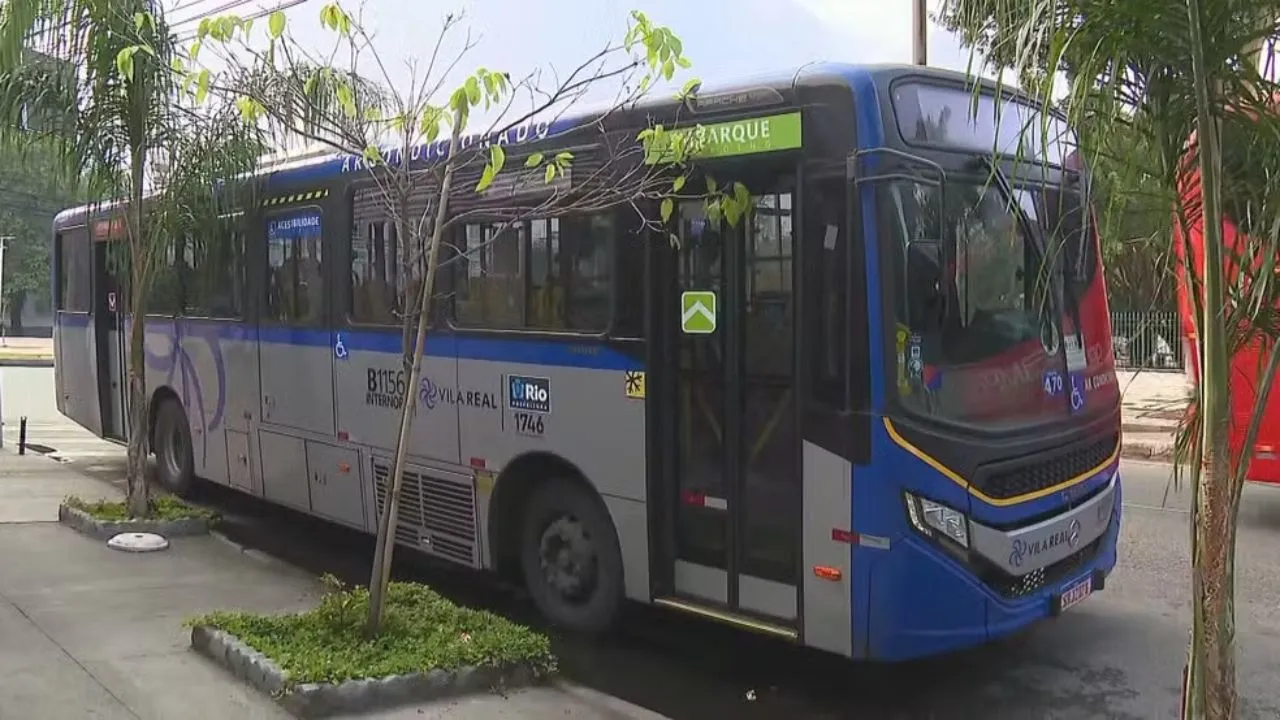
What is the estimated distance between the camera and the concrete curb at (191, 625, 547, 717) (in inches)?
200

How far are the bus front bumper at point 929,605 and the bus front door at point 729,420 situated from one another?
474mm

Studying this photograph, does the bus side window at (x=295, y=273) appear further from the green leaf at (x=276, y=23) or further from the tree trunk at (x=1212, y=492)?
the tree trunk at (x=1212, y=492)

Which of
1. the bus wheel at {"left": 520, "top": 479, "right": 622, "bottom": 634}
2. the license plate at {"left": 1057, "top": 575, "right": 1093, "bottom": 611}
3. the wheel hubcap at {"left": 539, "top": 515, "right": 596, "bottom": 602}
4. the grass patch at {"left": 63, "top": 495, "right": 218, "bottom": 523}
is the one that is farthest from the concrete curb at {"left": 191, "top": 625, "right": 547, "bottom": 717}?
the grass patch at {"left": 63, "top": 495, "right": 218, "bottom": 523}

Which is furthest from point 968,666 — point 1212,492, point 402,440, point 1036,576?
point 1212,492

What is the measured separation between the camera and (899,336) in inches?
208

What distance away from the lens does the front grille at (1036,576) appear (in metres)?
5.50

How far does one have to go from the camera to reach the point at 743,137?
5781 mm

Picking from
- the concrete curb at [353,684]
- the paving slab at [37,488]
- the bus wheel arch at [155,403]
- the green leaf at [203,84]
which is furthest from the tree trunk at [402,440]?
the bus wheel arch at [155,403]

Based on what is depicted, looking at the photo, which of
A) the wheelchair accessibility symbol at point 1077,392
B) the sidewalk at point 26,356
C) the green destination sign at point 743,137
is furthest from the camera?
the sidewalk at point 26,356

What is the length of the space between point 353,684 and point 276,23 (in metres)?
2.84

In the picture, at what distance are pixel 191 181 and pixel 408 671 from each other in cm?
531

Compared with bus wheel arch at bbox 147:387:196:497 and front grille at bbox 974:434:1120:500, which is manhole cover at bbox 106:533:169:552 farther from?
front grille at bbox 974:434:1120:500

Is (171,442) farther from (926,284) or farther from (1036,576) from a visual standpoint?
(1036,576)

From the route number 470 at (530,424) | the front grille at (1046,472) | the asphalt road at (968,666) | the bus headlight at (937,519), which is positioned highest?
the route number 470 at (530,424)
